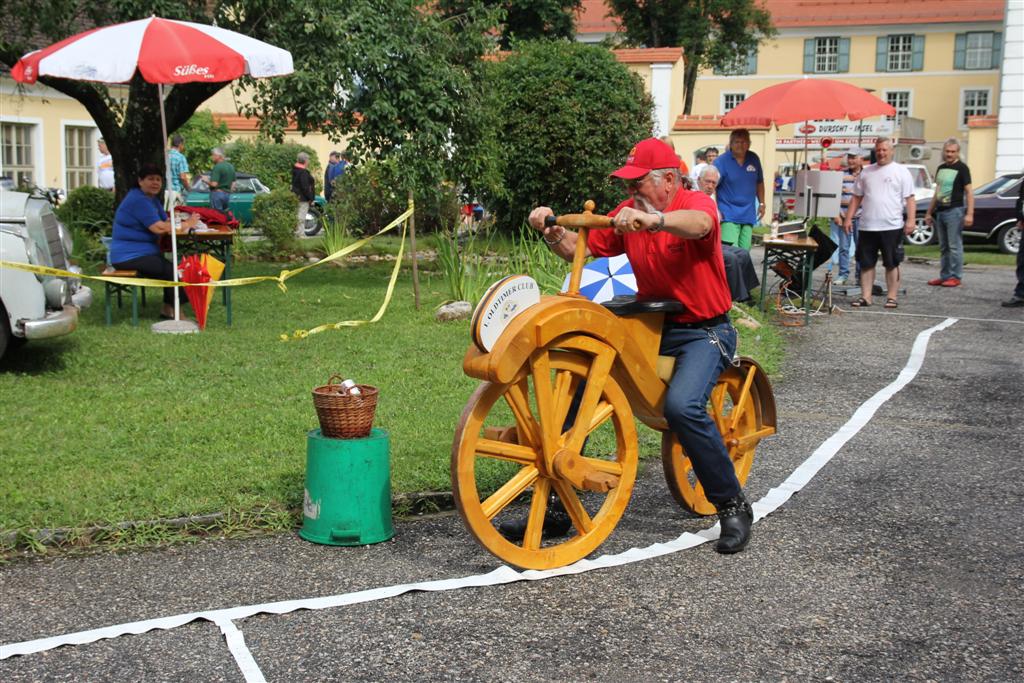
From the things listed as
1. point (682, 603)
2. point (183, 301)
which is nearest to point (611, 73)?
point (183, 301)

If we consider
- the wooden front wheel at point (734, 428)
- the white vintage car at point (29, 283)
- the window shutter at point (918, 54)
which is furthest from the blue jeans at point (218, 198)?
the window shutter at point (918, 54)

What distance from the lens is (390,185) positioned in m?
15.5

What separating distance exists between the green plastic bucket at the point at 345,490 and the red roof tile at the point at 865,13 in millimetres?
58977

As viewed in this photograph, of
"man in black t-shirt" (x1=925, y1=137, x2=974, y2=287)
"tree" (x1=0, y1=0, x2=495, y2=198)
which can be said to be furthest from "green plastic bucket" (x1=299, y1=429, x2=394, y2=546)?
"man in black t-shirt" (x1=925, y1=137, x2=974, y2=287)

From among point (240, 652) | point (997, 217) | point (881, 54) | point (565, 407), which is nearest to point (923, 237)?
point (997, 217)

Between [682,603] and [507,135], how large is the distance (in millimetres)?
14911

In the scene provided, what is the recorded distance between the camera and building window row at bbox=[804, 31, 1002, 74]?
6259 cm

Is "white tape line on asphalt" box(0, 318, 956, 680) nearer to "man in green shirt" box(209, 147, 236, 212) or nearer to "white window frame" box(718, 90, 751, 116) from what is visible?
"man in green shirt" box(209, 147, 236, 212)

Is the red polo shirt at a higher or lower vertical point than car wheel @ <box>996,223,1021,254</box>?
higher

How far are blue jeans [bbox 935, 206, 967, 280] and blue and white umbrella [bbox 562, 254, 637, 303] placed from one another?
10014mm

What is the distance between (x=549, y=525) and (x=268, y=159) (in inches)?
1206

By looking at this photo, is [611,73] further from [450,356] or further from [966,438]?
[966,438]

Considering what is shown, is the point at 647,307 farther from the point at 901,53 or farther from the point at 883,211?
the point at 901,53

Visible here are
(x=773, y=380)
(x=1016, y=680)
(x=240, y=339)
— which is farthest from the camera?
(x=240, y=339)
